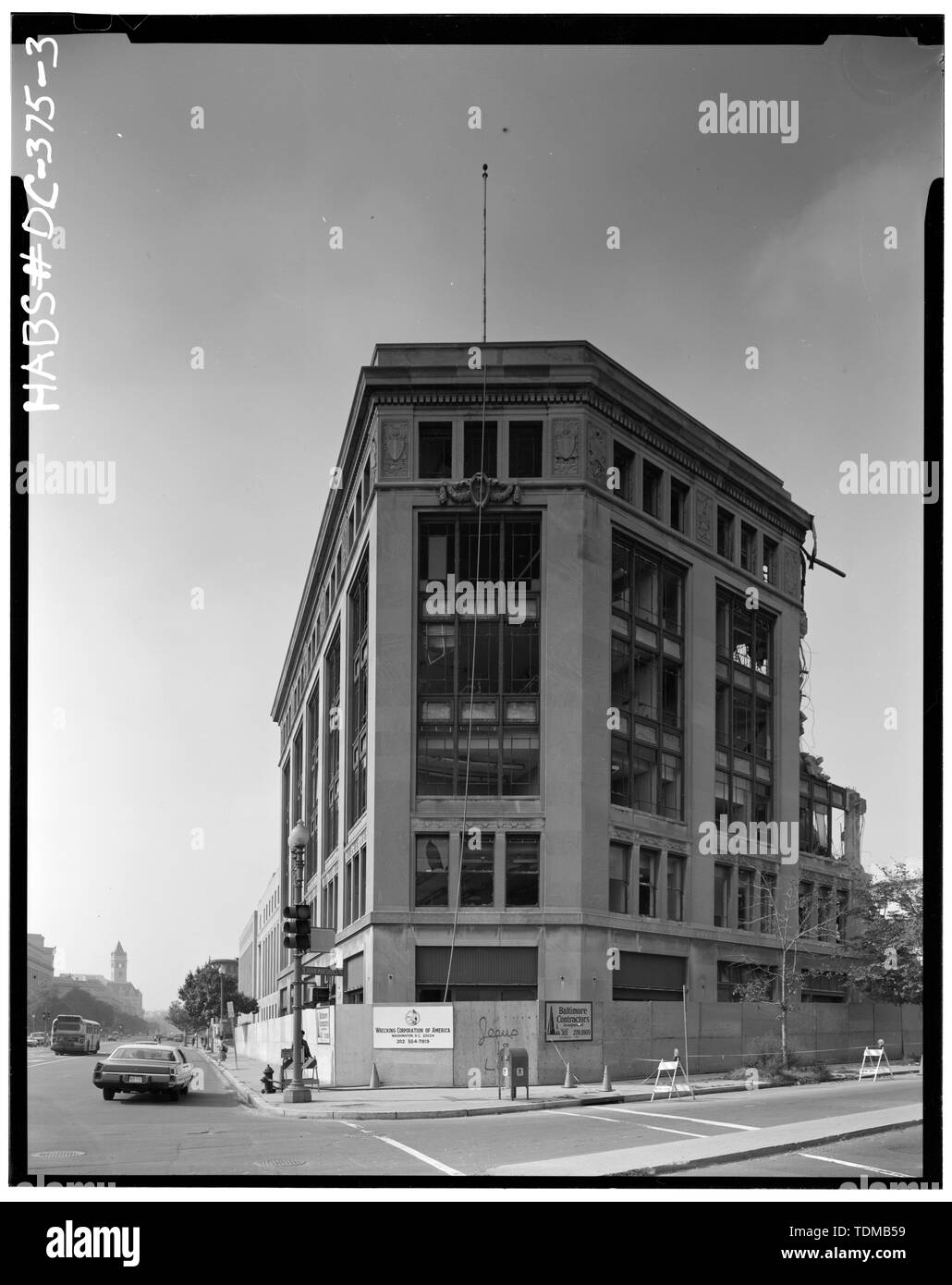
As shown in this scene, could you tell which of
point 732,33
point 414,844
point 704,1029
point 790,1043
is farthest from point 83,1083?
point 732,33

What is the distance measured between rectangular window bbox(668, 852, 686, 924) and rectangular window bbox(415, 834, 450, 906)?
8.55 m

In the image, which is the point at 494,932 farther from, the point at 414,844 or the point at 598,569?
the point at 598,569

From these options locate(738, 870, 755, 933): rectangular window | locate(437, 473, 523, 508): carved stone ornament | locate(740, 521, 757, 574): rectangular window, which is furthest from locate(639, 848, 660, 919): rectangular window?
locate(437, 473, 523, 508): carved stone ornament

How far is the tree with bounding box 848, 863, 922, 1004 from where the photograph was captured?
41.9m

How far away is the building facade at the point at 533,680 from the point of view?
3969cm

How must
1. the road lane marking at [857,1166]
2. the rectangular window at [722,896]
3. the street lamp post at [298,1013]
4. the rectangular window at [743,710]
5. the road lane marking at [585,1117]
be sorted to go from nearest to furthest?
1. the road lane marking at [857,1166]
2. the road lane marking at [585,1117]
3. the street lamp post at [298,1013]
4. the rectangular window at [722,896]
5. the rectangular window at [743,710]

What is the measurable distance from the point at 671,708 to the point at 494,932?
10.5m

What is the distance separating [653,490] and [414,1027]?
1972 centimetres

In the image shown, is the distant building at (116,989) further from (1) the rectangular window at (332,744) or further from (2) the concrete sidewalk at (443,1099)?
(2) the concrete sidewalk at (443,1099)

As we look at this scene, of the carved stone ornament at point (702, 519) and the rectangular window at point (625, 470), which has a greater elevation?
the rectangular window at point (625, 470)

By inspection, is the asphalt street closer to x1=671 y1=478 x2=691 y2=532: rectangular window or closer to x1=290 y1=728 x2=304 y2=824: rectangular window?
x1=671 y1=478 x2=691 y2=532: rectangular window

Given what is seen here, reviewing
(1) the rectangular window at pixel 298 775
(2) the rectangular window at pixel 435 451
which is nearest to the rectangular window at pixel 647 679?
(2) the rectangular window at pixel 435 451

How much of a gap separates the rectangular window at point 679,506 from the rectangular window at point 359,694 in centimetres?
1073

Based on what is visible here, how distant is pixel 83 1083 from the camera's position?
120 feet
